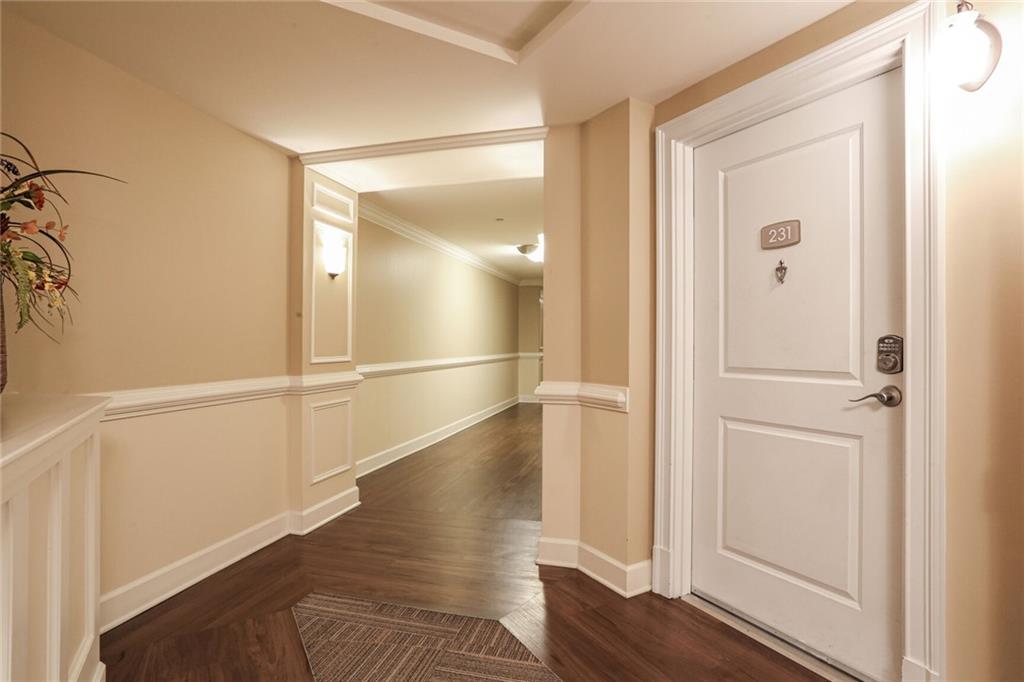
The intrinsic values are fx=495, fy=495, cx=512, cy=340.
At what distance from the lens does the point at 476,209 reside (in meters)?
4.53

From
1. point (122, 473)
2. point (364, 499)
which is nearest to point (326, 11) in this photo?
point (122, 473)

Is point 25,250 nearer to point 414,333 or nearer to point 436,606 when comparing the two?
point 436,606

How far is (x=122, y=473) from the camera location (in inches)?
82.9

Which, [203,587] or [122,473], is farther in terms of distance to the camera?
[203,587]

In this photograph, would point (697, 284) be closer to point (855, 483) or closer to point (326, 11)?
point (855, 483)

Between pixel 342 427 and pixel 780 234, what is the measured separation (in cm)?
A: 285

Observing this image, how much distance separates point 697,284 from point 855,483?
3.20 feet

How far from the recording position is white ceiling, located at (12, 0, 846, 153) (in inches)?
67.2

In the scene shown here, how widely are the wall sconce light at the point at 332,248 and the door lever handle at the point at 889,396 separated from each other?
2.96 meters

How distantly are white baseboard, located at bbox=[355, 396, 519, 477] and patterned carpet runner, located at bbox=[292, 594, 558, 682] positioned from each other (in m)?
2.12

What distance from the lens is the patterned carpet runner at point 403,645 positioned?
171 cm

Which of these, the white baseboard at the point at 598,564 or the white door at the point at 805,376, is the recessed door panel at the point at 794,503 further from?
the white baseboard at the point at 598,564

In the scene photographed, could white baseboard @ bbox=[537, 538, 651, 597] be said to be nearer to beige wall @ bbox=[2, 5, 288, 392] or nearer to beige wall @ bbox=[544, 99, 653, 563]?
beige wall @ bbox=[544, 99, 653, 563]

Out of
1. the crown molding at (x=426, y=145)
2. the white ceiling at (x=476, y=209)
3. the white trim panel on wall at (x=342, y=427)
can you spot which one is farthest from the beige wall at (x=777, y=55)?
the white trim panel on wall at (x=342, y=427)
